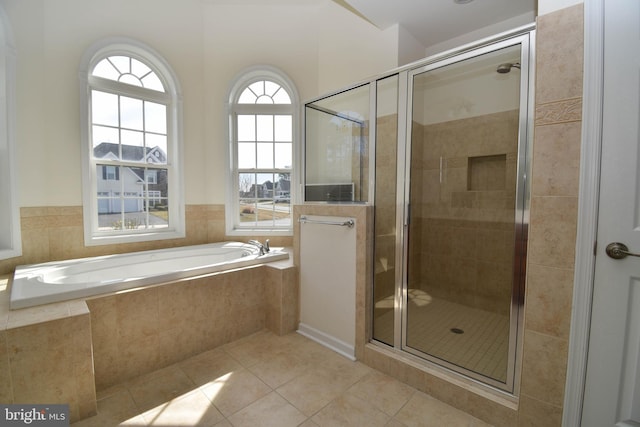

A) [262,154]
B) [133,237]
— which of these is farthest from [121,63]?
[133,237]

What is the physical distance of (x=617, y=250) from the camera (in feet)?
3.74

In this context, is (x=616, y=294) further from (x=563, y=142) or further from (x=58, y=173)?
(x=58, y=173)

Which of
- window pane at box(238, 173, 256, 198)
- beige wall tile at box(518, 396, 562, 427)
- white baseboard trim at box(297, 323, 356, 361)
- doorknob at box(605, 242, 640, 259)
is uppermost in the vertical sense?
window pane at box(238, 173, 256, 198)

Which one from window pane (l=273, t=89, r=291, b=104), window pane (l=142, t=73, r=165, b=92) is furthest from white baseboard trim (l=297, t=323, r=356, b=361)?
window pane (l=142, t=73, r=165, b=92)

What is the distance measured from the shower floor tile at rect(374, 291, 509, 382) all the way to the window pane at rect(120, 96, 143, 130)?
9.64 feet

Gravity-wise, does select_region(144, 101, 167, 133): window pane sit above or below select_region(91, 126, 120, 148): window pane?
above

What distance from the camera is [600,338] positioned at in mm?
1187

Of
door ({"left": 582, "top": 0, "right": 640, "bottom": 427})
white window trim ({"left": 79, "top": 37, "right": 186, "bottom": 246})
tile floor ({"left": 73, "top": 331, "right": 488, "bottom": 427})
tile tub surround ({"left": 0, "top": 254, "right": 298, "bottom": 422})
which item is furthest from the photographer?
white window trim ({"left": 79, "top": 37, "right": 186, "bottom": 246})

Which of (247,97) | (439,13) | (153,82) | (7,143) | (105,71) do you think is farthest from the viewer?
(247,97)

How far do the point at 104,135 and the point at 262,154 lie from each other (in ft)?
4.99

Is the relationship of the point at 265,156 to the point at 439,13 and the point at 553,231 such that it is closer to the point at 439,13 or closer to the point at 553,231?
the point at 439,13

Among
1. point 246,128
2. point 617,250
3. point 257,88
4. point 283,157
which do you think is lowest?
point 617,250

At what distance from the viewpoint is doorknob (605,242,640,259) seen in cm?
113

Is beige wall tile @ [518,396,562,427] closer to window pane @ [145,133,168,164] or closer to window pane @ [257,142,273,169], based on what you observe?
window pane @ [257,142,273,169]
